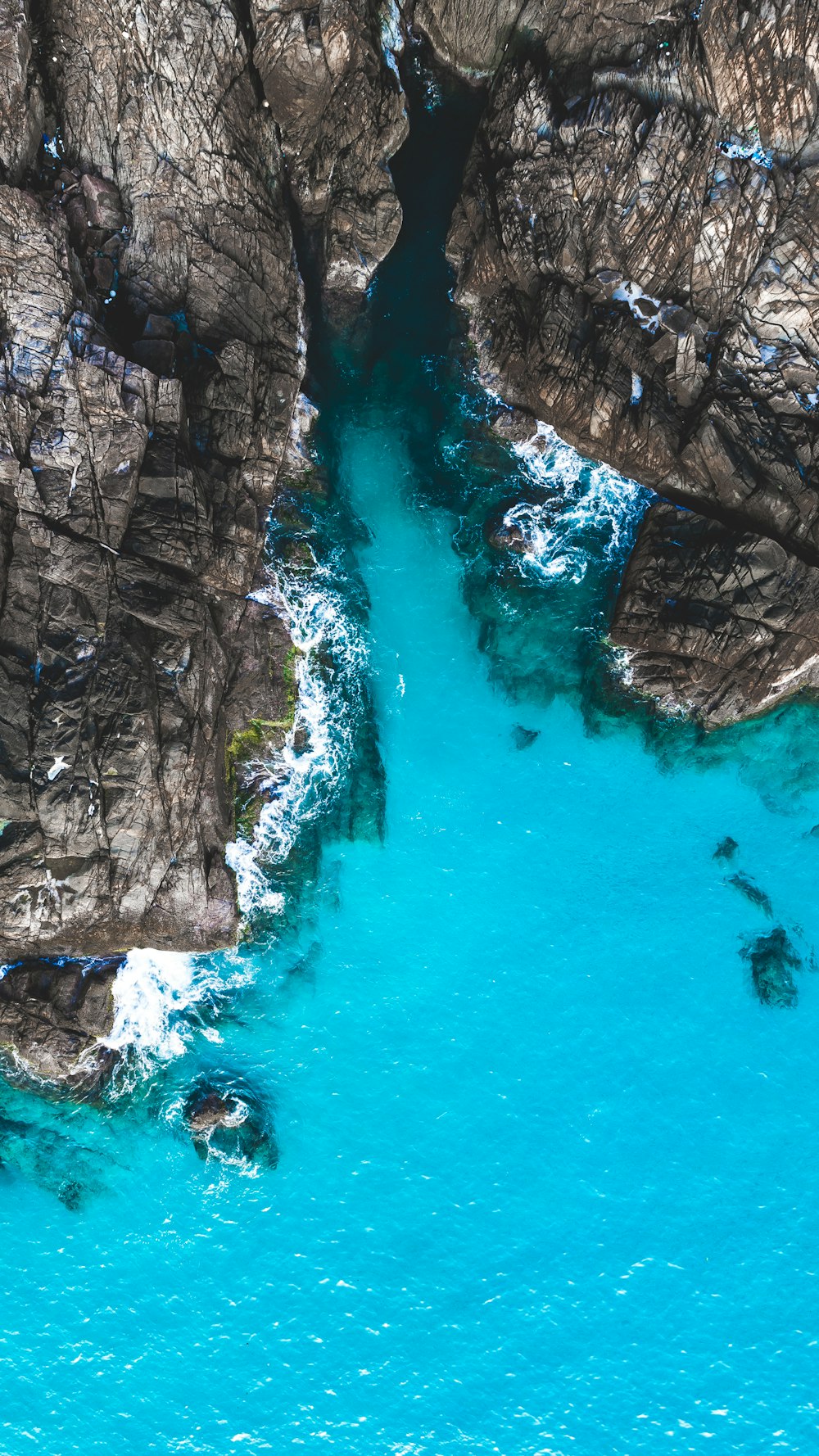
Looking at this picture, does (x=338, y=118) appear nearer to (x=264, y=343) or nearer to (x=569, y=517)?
(x=264, y=343)

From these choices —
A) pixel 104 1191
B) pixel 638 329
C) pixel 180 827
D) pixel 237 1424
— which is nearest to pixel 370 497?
pixel 638 329

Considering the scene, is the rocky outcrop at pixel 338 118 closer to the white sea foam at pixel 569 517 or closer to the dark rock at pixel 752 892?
the white sea foam at pixel 569 517

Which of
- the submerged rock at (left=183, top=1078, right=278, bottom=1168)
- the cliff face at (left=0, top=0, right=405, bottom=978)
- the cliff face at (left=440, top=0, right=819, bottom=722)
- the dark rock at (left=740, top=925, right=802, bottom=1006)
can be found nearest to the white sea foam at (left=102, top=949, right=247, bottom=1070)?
the cliff face at (left=0, top=0, right=405, bottom=978)

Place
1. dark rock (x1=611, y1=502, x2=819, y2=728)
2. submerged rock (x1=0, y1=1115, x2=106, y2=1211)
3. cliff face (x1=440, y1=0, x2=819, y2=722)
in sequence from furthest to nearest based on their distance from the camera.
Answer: submerged rock (x1=0, y1=1115, x2=106, y2=1211), dark rock (x1=611, y1=502, x2=819, y2=728), cliff face (x1=440, y1=0, x2=819, y2=722)

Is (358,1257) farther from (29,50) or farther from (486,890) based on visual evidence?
(29,50)

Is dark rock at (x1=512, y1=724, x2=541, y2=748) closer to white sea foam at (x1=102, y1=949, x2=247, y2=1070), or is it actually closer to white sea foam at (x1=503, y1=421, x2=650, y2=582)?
white sea foam at (x1=503, y1=421, x2=650, y2=582)
